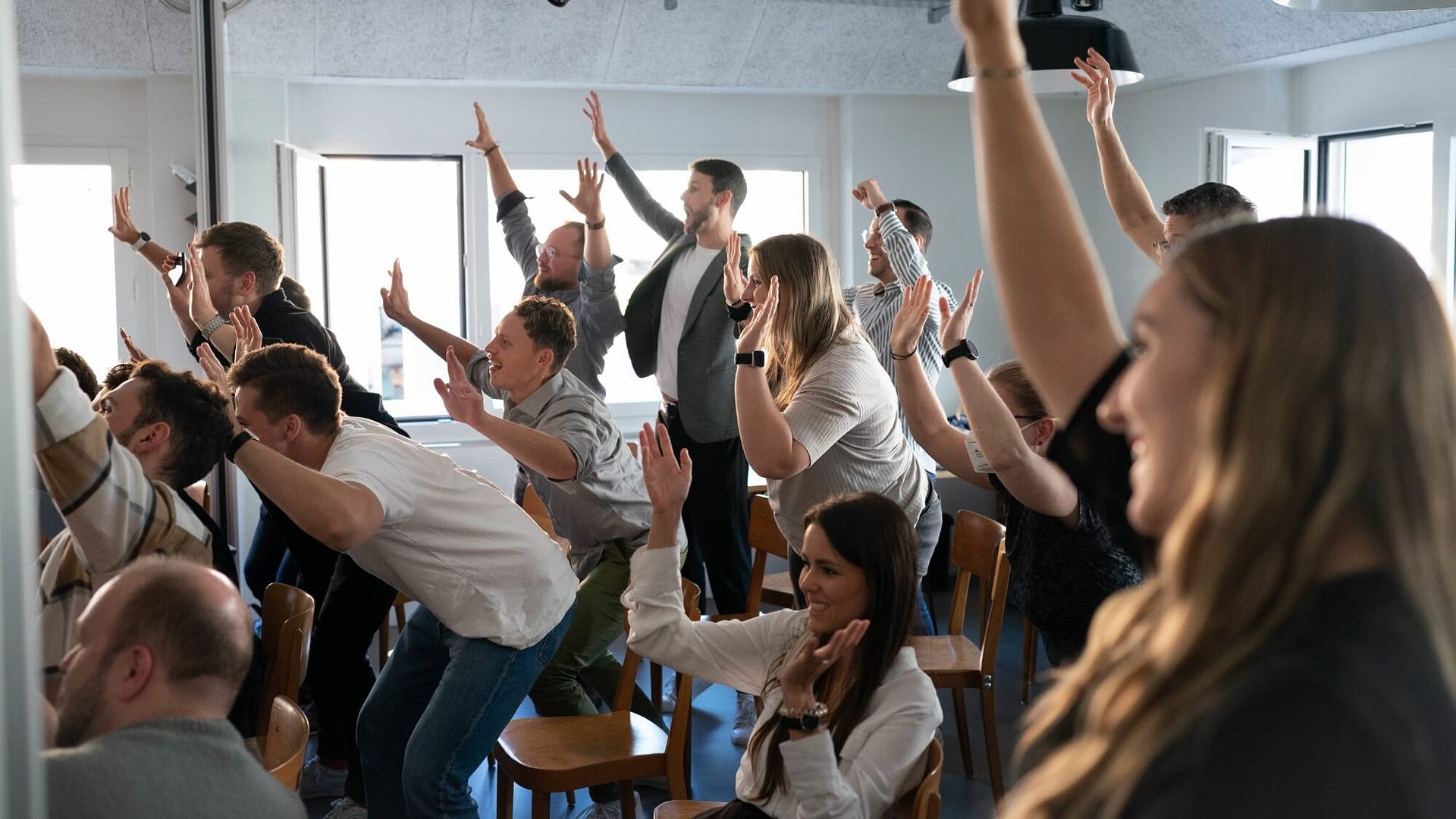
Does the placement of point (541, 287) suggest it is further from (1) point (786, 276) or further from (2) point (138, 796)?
(2) point (138, 796)

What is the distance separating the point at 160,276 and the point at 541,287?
1.32 meters

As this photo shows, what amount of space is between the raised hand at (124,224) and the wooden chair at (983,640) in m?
2.57

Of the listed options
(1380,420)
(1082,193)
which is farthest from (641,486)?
(1082,193)

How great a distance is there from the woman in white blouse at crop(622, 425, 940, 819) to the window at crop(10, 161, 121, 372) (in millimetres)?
1160

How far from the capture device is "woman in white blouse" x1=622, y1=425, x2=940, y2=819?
1.83m

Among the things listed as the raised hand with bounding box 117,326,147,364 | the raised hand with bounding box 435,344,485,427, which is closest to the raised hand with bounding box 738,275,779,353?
the raised hand with bounding box 435,344,485,427

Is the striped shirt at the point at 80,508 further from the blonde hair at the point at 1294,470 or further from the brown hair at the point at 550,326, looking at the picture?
the brown hair at the point at 550,326

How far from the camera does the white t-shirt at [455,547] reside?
2.29m

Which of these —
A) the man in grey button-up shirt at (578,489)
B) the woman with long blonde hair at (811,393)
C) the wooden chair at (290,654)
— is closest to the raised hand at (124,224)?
the man in grey button-up shirt at (578,489)

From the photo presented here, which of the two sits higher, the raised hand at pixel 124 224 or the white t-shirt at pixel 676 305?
the raised hand at pixel 124 224

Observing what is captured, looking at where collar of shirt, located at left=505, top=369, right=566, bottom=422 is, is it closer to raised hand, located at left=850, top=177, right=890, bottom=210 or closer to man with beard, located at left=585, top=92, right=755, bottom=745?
man with beard, located at left=585, top=92, right=755, bottom=745

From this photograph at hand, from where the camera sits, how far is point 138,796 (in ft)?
3.67

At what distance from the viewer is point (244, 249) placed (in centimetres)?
344

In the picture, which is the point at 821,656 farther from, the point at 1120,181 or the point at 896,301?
the point at 896,301
